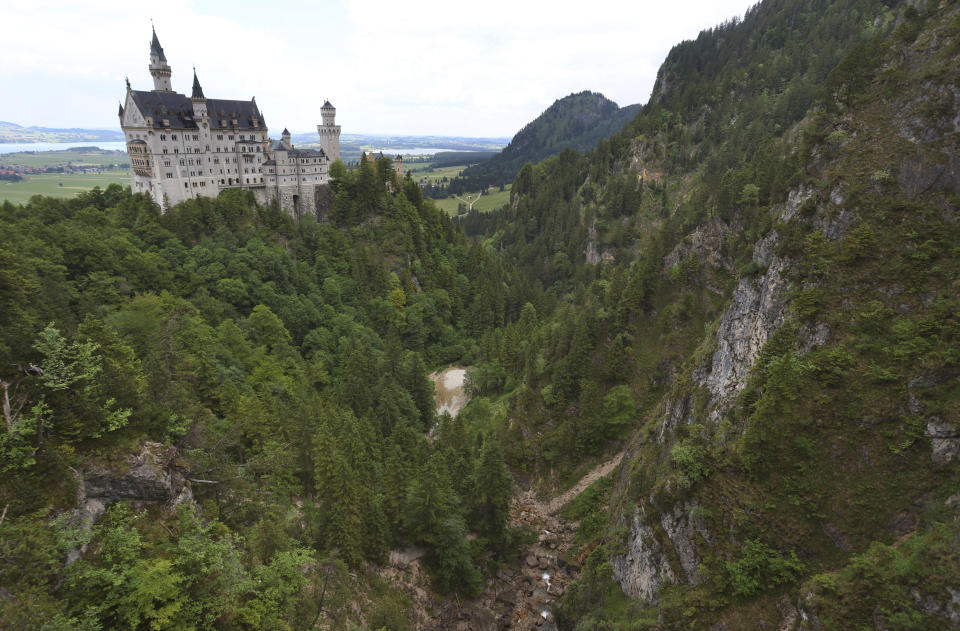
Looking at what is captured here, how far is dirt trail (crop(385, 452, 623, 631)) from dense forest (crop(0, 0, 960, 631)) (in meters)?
1.12

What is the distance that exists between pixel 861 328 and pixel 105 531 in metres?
44.1

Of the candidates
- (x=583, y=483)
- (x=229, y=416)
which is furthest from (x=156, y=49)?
(x=583, y=483)

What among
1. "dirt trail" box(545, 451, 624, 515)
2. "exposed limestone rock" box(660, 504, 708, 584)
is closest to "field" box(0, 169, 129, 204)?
"dirt trail" box(545, 451, 624, 515)

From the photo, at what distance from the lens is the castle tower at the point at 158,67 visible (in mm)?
81250

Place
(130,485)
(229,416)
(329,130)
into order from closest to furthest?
(130,485) < (229,416) < (329,130)

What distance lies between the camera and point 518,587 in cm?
4528

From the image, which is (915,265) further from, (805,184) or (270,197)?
(270,197)

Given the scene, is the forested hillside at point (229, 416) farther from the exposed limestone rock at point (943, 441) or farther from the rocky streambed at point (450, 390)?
the exposed limestone rock at point (943, 441)

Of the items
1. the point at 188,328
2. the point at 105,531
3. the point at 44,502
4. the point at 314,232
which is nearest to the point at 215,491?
the point at 105,531

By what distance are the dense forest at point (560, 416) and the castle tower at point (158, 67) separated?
21.8 m

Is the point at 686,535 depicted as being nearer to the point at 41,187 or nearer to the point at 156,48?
the point at 156,48

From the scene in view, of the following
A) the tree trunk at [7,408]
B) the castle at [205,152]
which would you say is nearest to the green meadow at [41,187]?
the castle at [205,152]

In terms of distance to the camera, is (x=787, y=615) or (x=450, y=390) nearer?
(x=787, y=615)

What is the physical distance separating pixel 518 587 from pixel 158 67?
106 metres
